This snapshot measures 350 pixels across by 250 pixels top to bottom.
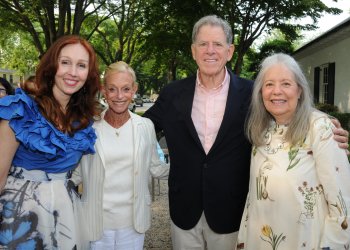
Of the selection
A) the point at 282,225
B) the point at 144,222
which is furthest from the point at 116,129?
the point at 282,225

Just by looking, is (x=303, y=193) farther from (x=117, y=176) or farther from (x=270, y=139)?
(x=117, y=176)

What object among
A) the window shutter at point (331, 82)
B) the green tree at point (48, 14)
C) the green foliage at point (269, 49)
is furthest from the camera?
the green foliage at point (269, 49)

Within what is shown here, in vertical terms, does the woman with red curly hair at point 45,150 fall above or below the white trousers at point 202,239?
above

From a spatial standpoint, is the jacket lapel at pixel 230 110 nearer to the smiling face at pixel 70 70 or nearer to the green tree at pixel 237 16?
the smiling face at pixel 70 70

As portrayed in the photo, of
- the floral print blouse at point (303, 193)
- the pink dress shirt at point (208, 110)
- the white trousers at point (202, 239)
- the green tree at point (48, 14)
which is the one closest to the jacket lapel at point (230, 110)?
the pink dress shirt at point (208, 110)

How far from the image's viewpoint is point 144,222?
2.91 metres

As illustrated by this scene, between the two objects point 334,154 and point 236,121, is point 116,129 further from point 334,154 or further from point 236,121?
point 334,154

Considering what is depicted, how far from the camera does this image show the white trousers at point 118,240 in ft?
9.30

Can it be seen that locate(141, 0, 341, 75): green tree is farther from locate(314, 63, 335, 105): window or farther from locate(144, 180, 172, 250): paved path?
locate(144, 180, 172, 250): paved path

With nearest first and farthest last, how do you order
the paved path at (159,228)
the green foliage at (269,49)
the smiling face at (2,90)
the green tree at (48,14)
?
1. the smiling face at (2,90)
2. the paved path at (159,228)
3. the green tree at (48,14)
4. the green foliage at (269,49)

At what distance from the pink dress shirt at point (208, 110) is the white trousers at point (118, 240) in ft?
2.87

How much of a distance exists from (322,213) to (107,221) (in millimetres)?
1537

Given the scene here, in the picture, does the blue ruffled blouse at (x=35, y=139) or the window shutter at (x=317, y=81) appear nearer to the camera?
the blue ruffled blouse at (x=35, y=139)

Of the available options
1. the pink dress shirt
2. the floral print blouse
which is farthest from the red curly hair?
the floral print blouse
